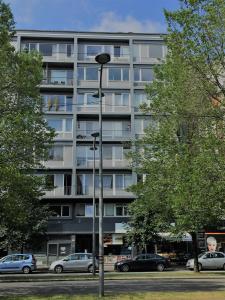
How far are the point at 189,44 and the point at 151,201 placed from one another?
1425 cm

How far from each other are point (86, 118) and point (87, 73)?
5345 mm

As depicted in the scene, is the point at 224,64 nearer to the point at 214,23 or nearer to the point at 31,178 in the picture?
the point at 214,23

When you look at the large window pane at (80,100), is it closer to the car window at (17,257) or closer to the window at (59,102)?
the window at (59,102)

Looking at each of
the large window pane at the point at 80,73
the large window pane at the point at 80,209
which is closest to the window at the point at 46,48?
the large window pane at the point at 80,73

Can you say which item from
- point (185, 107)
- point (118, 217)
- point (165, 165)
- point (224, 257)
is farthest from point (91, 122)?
point (185, 107)

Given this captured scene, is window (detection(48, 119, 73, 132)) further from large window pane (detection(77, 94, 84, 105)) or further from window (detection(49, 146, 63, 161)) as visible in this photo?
large window pane (detection(77, 94, 84, 105))

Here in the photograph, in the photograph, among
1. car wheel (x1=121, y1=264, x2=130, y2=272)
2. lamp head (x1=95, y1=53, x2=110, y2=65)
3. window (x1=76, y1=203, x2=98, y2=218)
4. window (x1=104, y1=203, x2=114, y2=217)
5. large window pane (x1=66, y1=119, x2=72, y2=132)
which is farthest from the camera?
large window pane (x1=66, y1=119, x2=72, y2=132)

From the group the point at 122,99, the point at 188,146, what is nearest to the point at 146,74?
the point at 122,99

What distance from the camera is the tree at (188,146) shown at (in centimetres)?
1783

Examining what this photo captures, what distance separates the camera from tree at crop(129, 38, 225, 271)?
58.5 feet

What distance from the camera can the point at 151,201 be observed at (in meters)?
29.8

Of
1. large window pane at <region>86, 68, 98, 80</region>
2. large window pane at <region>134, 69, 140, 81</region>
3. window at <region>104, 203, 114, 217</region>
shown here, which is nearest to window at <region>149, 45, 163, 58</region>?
large window pane at <region>134, 69, 140, 81</region>

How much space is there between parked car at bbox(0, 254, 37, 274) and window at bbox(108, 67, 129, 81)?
81.8 feet

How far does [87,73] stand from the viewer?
2088 inches
